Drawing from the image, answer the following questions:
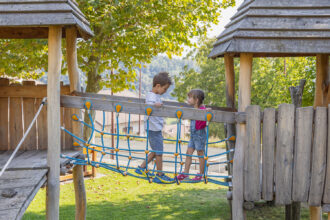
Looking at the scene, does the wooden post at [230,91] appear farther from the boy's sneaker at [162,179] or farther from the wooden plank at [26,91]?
the wooden plank at [26,91]

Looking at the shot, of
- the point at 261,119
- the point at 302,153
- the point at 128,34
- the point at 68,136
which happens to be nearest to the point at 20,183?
the point at 68,136

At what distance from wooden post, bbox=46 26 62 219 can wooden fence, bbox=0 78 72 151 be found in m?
1.35

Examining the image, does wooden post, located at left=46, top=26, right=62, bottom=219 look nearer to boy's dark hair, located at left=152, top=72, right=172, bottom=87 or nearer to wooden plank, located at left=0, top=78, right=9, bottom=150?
boy's dark hair, located at left=152, top=72, right=172, bottom=87

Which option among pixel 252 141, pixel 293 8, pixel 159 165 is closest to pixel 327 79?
pixel 293 8

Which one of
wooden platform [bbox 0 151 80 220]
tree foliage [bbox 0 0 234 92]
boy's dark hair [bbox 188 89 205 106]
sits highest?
tree foliage [bbox 0 0 234 92]

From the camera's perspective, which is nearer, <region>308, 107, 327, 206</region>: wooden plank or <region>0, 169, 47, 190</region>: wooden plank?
<region>0, 169, 47, 190</region>: wooden plank

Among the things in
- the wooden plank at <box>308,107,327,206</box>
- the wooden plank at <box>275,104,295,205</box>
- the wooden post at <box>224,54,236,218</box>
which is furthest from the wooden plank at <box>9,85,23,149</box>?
the wooden plank at <box>308,107,327,206</box>

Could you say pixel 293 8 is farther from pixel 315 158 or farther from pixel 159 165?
pixel 159 165

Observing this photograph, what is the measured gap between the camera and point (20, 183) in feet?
10.8

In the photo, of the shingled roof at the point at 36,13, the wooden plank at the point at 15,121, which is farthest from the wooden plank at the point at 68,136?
the shingled roof at the point at 36,13

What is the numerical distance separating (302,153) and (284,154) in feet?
0.64

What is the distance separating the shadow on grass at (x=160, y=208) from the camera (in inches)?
300

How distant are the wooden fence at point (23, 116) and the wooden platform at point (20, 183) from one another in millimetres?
841

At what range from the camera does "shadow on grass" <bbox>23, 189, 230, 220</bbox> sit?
7.62m
